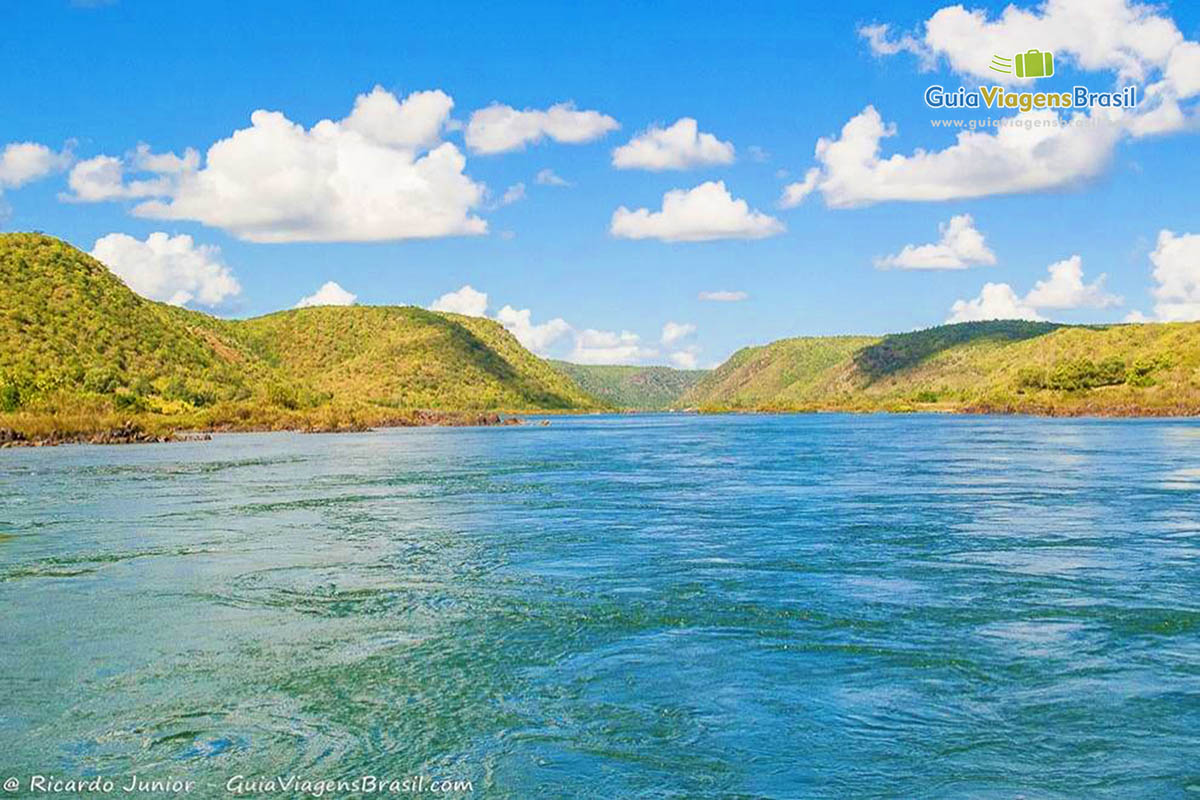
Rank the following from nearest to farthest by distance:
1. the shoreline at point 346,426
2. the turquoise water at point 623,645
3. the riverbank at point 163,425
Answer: the turquoise water at point 623,645 → the riverbank at point 163,425 → the shoreline at point 346,426

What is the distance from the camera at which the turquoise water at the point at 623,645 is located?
9.62 metres

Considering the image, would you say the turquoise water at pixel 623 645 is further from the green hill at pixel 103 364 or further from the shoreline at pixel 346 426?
the green hill at pixel 103 364

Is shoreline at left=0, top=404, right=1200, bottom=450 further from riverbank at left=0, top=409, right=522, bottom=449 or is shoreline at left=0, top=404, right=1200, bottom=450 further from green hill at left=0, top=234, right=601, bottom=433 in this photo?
green hill at left=0, top=234, right=601, bottom=433

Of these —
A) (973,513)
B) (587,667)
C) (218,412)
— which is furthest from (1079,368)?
(587,667)

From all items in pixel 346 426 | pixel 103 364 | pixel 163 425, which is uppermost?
pixel 103 364

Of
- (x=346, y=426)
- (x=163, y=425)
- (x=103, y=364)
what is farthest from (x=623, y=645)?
(x=103, y=364)

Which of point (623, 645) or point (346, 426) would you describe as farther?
point (346, 426)

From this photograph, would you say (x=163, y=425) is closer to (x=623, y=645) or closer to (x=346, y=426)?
(x=346, y=426)

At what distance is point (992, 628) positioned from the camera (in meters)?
14.4

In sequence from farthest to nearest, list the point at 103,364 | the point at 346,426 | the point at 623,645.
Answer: the point at 103,364, the point at 346,426, the point at 623,645

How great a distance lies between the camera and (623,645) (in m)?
13.9

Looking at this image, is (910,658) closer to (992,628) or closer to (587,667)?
(992,628)

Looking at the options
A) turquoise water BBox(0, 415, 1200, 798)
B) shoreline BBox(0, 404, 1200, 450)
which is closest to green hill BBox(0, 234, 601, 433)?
shoreline BBox(0, 404, 1200, 450)

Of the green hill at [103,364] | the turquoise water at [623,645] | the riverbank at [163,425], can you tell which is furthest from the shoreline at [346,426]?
the turquoise water at [623,645]
